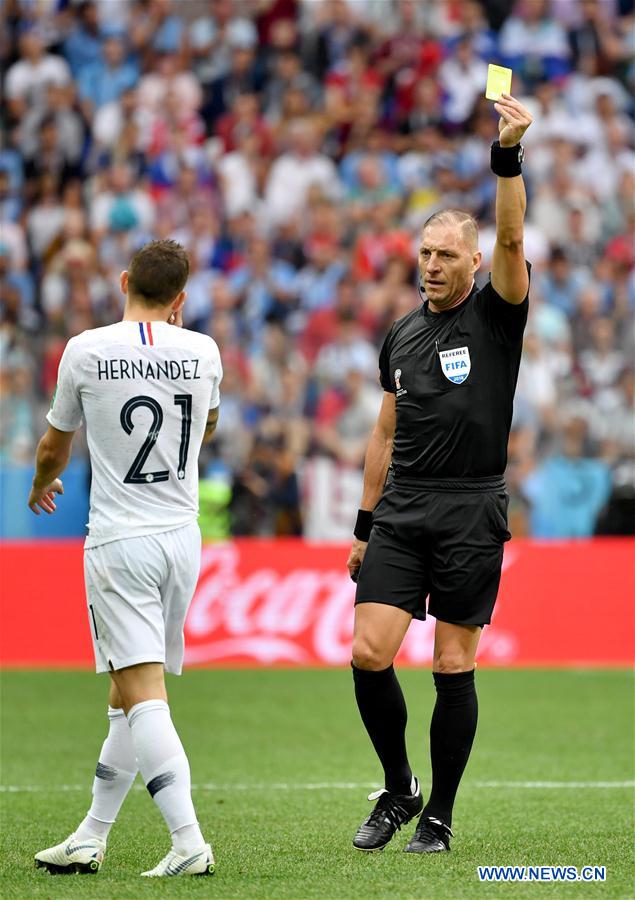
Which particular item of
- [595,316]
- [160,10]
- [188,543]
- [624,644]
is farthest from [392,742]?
[160,10]

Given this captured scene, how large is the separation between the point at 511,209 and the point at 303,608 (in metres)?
8.83

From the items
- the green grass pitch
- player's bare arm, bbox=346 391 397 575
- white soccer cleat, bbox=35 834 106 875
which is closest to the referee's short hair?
player's bare arm, bbox=346 391 397 575

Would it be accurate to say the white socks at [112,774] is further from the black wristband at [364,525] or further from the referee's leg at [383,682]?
the black wristband at [364,525]

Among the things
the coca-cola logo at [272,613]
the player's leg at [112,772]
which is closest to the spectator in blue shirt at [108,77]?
the coca-cola logo at [272,613]

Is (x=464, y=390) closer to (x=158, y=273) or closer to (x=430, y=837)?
(x=158, y=273)

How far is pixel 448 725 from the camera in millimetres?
6191

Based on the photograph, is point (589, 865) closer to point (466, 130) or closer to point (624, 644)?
point (624, 644)

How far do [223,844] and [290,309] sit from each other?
11.7 metres

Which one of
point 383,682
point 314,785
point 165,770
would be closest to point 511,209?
point 383,682

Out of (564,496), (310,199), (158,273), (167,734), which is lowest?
(167,734)

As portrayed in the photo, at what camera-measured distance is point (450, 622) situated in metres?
6.19

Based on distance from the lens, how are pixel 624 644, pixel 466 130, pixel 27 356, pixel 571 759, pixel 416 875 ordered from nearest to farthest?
pixel 416 875 → pixel 571 759 → pixel 624 644 → pixel 27 356 → pixel 466 130

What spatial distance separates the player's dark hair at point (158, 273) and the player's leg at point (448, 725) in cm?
171

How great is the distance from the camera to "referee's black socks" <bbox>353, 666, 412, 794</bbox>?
6.23 meters
